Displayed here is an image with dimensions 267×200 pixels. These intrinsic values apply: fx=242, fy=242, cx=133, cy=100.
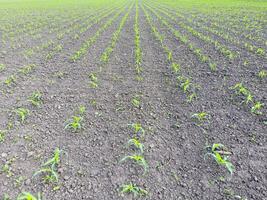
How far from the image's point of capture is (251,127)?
4270mm

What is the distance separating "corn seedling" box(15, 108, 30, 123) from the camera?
4548 mm

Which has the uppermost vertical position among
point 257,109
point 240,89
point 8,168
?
point 240,89

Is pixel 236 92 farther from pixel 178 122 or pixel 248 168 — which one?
pixel 248 168

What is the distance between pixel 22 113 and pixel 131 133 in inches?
83.4

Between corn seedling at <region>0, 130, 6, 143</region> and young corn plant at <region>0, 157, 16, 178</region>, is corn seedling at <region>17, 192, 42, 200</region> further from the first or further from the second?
corn seedling at <region>0, 130, 6, 143</region>

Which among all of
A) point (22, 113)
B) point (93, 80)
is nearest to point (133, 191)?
point (22, 113)

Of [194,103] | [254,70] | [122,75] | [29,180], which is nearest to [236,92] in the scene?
[194,103]

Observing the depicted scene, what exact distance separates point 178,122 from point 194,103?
858mm

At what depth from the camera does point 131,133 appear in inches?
166

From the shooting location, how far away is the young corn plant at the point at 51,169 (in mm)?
3174

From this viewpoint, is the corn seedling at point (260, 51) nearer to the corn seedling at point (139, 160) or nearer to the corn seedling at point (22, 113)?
the corn seedling at point (139, 160)

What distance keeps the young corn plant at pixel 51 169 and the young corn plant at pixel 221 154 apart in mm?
2156

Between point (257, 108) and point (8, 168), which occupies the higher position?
point (257, 108)

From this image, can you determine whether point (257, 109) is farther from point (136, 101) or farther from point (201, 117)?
point (136, 101)
